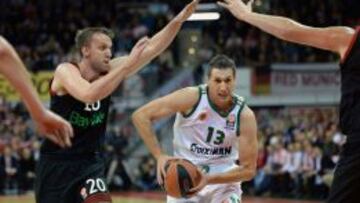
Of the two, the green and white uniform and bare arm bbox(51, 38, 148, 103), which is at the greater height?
bare arm bbox(51, 38, 148, 103)

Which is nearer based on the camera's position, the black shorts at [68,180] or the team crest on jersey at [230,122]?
the black shorts at [68,180]

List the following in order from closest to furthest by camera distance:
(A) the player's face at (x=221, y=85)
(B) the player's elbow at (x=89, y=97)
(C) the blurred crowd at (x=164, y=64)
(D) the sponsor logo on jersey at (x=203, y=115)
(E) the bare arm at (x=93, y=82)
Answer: (E) the bare arm at (x=93, y=82) → (B) the player's elbow at (x=89, y=97) → (A) the player's face at (x=221, y=85) → (D) the sponsor logo on jersey at (x=203, y=115) → (C) the blurred crowd at (x=164, y=64)

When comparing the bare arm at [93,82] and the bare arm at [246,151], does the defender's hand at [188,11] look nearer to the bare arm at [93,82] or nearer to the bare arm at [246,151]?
the bare arm at [93,82]

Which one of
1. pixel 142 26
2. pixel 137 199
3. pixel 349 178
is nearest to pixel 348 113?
pixel 349 178

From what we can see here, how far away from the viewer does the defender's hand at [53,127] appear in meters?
4.12

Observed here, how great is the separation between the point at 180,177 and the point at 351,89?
1.91 metres

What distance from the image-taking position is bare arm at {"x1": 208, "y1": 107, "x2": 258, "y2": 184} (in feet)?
22.9

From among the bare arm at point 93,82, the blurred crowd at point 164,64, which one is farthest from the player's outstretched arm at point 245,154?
the blurred crowd at point 164,64

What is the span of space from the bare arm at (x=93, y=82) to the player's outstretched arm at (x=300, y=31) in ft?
2.61

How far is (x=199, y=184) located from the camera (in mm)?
6645

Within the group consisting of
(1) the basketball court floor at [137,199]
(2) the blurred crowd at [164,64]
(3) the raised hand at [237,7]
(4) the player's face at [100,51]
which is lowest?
(1) the basketball court floor at [137,199]

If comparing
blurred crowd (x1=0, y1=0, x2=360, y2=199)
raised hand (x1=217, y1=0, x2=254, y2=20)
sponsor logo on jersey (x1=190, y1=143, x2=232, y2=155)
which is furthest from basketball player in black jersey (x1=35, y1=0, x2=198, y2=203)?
blurred crowd (x1=0, y1=0, x2=360, y2=199)

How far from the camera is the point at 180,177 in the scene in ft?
21.7

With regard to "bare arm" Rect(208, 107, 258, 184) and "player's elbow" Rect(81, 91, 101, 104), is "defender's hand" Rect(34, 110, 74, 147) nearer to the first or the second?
"player's elbow" Rect(81, 91, 101, 104)
